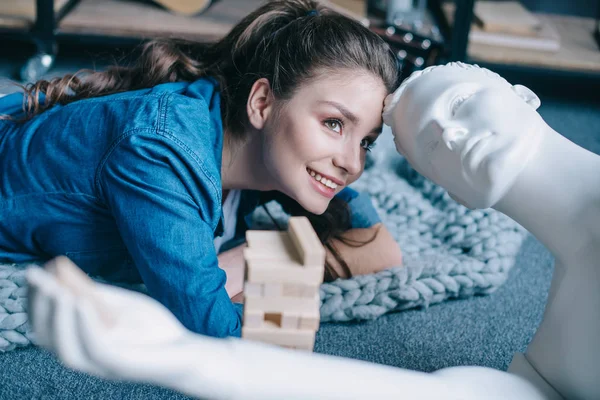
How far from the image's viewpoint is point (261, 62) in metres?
1.07

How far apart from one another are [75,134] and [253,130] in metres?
0.27

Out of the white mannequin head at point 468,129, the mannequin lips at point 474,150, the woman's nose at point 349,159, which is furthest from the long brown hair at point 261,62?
the mannequin lips at point 474,150

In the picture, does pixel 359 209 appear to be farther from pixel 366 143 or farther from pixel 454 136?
pixel 454 136

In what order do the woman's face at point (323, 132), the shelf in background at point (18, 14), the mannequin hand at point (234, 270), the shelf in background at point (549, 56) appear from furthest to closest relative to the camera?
the shelf in background at point (549, 56), the shelf in background at point (18, 14), the mannequin hand at point (234, 270), the woman's face at point (323, 132)

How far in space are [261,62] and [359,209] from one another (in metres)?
0.36

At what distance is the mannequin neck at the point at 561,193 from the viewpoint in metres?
0.68

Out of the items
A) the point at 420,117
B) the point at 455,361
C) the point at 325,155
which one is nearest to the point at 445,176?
the point at 420,117

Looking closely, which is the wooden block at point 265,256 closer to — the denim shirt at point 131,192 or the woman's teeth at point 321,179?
the denim shirt at point 131,192

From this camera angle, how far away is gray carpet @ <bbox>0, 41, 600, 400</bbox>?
88 cm

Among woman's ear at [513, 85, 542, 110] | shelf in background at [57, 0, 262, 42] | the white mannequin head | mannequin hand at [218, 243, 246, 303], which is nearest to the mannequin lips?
the white mannequin head

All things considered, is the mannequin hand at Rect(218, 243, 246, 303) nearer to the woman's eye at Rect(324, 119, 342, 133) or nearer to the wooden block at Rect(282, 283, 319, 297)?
the woman's eye at Rect(324, 119, 342, 133)

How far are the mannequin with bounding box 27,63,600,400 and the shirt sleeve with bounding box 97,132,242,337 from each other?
0.28m

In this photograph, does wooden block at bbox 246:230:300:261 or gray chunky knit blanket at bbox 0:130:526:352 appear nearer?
wooden block at bbox 246:230:300:261

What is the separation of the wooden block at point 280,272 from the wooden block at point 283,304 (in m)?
0.02
